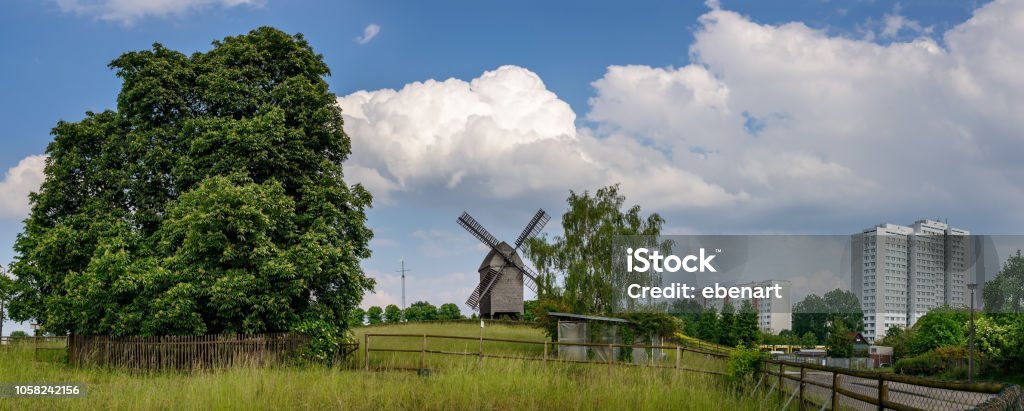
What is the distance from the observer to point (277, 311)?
2839cm

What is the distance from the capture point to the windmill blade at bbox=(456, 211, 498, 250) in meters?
63.3

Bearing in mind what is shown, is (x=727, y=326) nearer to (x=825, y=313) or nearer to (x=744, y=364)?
(x=744, y=364)

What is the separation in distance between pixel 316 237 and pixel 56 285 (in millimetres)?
11781

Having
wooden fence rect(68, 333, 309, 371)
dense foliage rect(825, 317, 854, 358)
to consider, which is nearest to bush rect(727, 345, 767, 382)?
wooden fence rect(68, 333, 309, 371)

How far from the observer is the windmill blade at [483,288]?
63088 mm

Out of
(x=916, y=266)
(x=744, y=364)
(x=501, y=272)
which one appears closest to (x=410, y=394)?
(x=744, y=364)

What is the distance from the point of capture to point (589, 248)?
1833 inches

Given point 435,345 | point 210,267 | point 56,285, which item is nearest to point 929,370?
point 435,345

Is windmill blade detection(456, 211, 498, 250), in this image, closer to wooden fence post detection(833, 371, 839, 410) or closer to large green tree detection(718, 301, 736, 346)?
Result: large green tree detection(718, 301, 736, 346)

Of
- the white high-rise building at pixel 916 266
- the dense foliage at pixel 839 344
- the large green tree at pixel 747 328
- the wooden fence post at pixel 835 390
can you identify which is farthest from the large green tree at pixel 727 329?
the wooden fence post at pixel 835 390

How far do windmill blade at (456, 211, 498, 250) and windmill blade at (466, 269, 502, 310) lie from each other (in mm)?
2074

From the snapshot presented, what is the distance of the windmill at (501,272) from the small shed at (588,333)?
24.3 meters

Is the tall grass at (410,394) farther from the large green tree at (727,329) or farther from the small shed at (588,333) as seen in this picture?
the large green tree at (727,329)

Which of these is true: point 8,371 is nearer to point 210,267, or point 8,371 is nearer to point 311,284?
point 210,267
